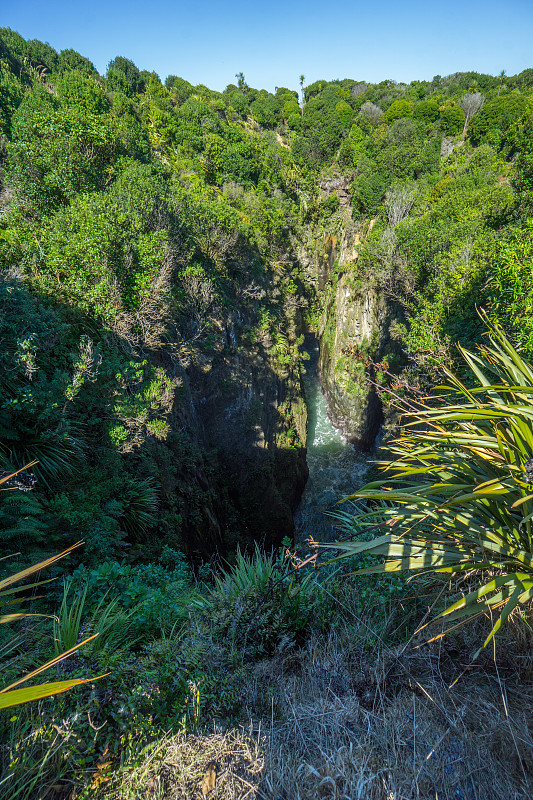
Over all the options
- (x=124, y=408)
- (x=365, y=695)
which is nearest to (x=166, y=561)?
(x=124, y=408)

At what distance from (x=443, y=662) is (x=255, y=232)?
15.6 meters

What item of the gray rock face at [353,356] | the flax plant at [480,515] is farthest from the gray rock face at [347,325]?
the flax plant at [480,515]

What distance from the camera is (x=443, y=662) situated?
7.41ft

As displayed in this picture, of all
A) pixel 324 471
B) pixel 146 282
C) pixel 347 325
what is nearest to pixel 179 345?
pixel 146 282

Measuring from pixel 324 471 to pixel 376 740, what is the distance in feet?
48.2

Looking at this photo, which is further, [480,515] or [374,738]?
[480,515]

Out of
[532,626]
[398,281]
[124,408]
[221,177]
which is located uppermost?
[221,177]

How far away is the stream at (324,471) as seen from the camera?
14185 millimetres

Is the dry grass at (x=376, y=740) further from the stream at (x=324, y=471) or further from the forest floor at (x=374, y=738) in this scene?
→ the stream at (x=324, y=471)

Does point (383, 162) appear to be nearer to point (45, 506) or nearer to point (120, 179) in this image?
point (120, 179)

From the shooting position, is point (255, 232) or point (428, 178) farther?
point (428, 178)

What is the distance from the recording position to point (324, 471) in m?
16.3

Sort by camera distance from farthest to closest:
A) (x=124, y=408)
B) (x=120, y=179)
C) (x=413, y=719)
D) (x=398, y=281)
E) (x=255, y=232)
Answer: (x=255, y=232) < (x=398, y=281) < (x=120, y=179) < (x=124, y=408) < (x=413, y=719)

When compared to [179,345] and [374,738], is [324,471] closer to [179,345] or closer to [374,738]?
[179,345]
